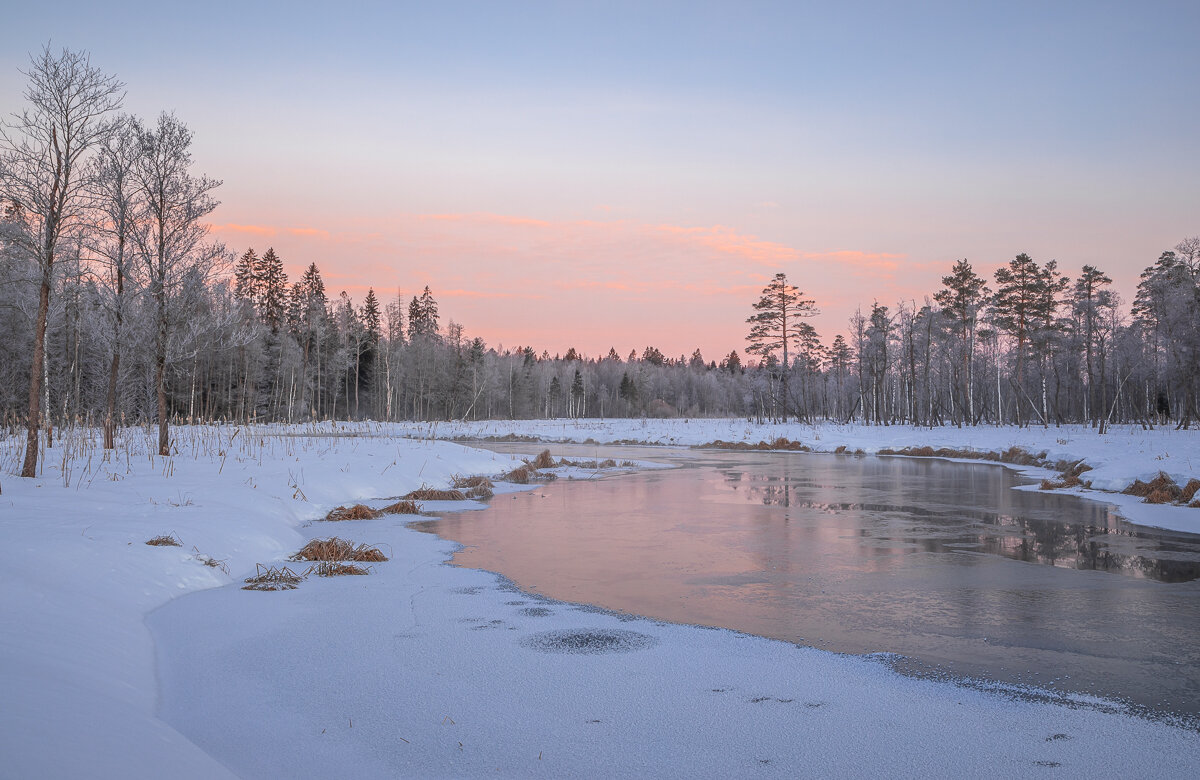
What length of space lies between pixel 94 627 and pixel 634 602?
4.23 metres

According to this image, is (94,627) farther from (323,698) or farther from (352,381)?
(352,381)

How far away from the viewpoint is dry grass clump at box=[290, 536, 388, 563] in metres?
8.05

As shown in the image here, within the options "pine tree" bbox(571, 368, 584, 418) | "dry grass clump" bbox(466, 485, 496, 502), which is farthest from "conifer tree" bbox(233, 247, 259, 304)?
"dry grass clump" bbox(466, 485, 496, 502)

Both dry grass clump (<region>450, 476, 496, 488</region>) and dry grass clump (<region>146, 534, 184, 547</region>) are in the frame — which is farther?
dry grass clump (<region>450, 476, 496, 488</region>)

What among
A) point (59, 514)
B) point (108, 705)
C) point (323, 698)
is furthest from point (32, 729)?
point (59, 514)

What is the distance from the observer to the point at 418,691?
4234 millimetres

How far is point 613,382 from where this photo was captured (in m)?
129

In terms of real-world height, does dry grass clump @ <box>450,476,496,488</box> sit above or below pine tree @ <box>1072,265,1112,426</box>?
below

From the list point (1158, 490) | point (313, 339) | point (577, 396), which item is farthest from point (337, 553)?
point (577, 396)

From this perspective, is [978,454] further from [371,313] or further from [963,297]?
[371,313]

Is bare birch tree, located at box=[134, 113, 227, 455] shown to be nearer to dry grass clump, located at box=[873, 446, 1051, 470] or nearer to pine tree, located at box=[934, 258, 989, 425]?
dry grass clump, located at box=[873, 446, 1051, 470]

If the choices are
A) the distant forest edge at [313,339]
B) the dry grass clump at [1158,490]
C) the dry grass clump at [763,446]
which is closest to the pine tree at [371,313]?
the distant forest edge at [313,339]

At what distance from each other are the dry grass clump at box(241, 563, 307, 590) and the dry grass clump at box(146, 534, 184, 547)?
2.65ft

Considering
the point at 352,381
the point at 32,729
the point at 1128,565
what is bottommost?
the point at 1128,565
